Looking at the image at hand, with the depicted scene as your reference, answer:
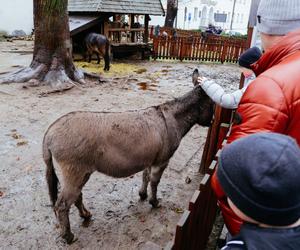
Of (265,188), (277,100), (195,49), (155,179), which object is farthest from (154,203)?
(195,49)

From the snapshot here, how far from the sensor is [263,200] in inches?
46.0

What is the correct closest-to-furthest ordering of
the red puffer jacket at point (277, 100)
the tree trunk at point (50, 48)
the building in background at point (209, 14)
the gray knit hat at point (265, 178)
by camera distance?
the gray knit hat at point (265, 178) < the red puffer jacket at point (277, 100) < the tree trunk at point (50, 48) < the building in background at point (209, 14)

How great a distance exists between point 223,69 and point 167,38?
3.70m

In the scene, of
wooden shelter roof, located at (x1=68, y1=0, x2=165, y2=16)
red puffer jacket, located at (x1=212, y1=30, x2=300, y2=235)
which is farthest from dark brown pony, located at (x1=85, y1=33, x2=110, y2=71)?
red puffer jacket, located at (x1=212, y1=30, x2=300, y2=235)

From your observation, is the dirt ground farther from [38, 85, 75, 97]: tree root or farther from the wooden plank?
the wooden plank

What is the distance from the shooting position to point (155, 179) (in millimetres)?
3885

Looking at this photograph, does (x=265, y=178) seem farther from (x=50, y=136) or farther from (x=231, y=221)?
(x=50, y=136)

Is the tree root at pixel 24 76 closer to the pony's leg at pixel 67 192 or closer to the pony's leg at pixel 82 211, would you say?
the pony's leg at pixel 82 211

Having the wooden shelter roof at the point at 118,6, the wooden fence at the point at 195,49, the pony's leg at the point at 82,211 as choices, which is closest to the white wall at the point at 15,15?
the wooden shelter roof at the point at 118,6

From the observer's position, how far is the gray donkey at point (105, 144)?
9.95 feet

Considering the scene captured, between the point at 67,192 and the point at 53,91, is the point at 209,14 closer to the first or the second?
the point at 53,91

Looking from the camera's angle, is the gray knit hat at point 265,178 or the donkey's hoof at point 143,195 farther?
the donkey's hoof at point 143,195

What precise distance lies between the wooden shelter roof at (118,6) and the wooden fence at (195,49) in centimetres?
159

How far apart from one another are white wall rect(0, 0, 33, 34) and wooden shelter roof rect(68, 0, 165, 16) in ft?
32.1
